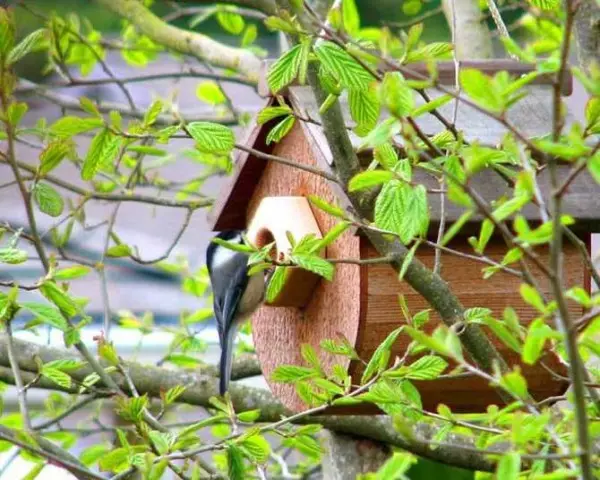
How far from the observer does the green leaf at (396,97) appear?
3.08 ft

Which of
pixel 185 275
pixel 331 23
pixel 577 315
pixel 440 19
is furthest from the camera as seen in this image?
pixel 440 19

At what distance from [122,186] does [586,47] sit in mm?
1145

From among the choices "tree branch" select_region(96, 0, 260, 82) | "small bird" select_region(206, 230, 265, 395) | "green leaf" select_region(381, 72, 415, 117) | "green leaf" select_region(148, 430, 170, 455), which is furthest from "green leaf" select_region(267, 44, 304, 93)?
"tree branch" select_region(96, 0, 260, 82)

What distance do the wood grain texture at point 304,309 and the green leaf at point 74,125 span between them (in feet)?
1.47

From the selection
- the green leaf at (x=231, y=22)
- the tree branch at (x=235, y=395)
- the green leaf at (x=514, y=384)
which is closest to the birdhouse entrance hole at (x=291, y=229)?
the tree branch at (x=235, y=395)

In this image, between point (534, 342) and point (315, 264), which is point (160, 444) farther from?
point (534, 342)

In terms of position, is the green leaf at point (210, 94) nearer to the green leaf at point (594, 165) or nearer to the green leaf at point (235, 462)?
the green leaf at point (235, 462)

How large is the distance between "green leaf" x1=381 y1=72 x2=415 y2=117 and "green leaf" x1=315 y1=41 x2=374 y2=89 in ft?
0.56

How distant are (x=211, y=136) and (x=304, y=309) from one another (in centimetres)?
66

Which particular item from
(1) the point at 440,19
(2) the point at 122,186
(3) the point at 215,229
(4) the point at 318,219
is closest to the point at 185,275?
(2) the point at 122,186

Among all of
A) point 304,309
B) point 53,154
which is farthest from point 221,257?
point 53,154

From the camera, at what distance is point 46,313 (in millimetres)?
1446

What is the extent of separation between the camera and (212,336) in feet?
14.1

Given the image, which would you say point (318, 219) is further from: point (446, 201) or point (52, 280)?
point (52, 280)
